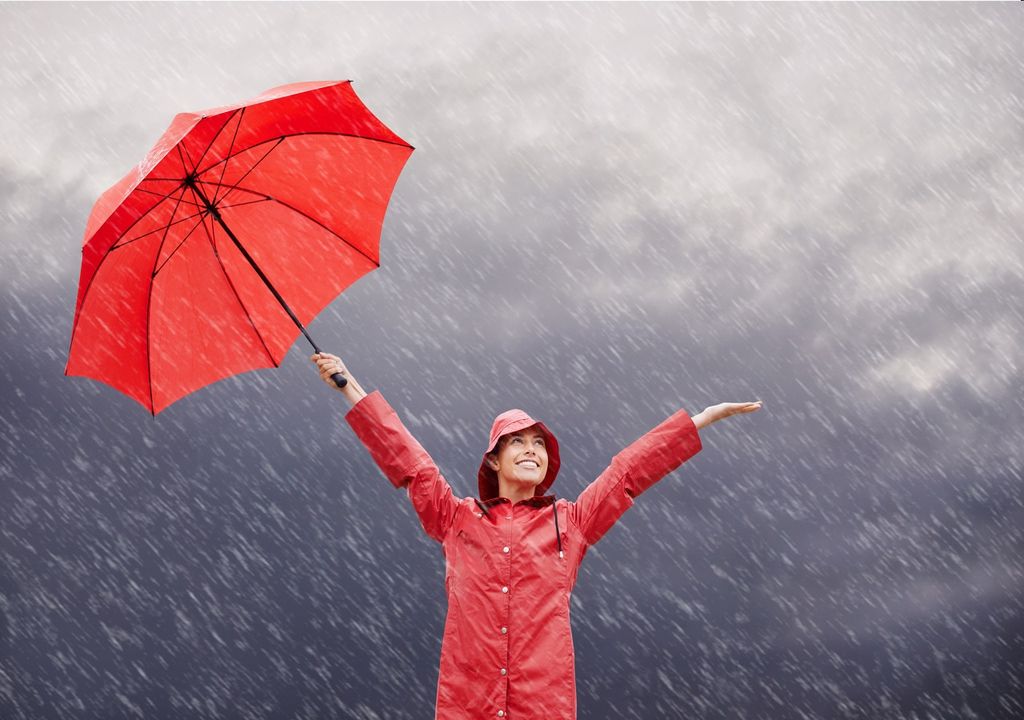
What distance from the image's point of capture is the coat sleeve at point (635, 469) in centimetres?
477

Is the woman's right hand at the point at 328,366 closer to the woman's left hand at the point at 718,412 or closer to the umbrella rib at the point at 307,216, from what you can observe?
the umbrella rib at the point at 307,216

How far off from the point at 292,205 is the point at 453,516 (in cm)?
203

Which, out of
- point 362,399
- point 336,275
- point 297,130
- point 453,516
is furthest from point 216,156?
point 453,516

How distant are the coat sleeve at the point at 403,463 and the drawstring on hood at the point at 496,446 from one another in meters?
0.30

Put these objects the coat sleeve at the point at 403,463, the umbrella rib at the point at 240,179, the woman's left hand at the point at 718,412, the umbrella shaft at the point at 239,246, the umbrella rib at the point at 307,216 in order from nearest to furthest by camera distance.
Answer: the woman's left hand at the point at 718,412 → the coat sleeve at the point at 403,463 → the umbrella shaft at the point at 239,246 → the umbrella rib at the point at 240,179 → the umbrella rib at the point at 307,216

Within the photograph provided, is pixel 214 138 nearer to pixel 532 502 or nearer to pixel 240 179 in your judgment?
pixel 240 179

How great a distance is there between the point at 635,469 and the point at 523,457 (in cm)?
60

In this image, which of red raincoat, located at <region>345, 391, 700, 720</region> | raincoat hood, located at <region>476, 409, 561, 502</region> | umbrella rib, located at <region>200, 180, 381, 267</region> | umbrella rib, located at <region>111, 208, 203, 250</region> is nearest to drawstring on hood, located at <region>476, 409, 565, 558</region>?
raincoat hood, located at <region>476, 409, 561, 502</region>

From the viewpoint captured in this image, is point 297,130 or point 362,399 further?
point 297,130

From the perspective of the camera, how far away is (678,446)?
188 inches

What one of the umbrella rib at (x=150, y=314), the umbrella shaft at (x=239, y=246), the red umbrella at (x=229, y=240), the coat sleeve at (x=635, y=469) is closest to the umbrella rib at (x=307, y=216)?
the red umbrella at (x=229, y=240)

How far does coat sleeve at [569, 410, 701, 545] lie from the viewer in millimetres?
4770

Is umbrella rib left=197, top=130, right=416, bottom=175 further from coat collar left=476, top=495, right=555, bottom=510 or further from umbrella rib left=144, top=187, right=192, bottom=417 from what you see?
coat collar left=476, top=495, right=555, bottom=510

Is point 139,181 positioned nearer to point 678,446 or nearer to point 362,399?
point 362,399
